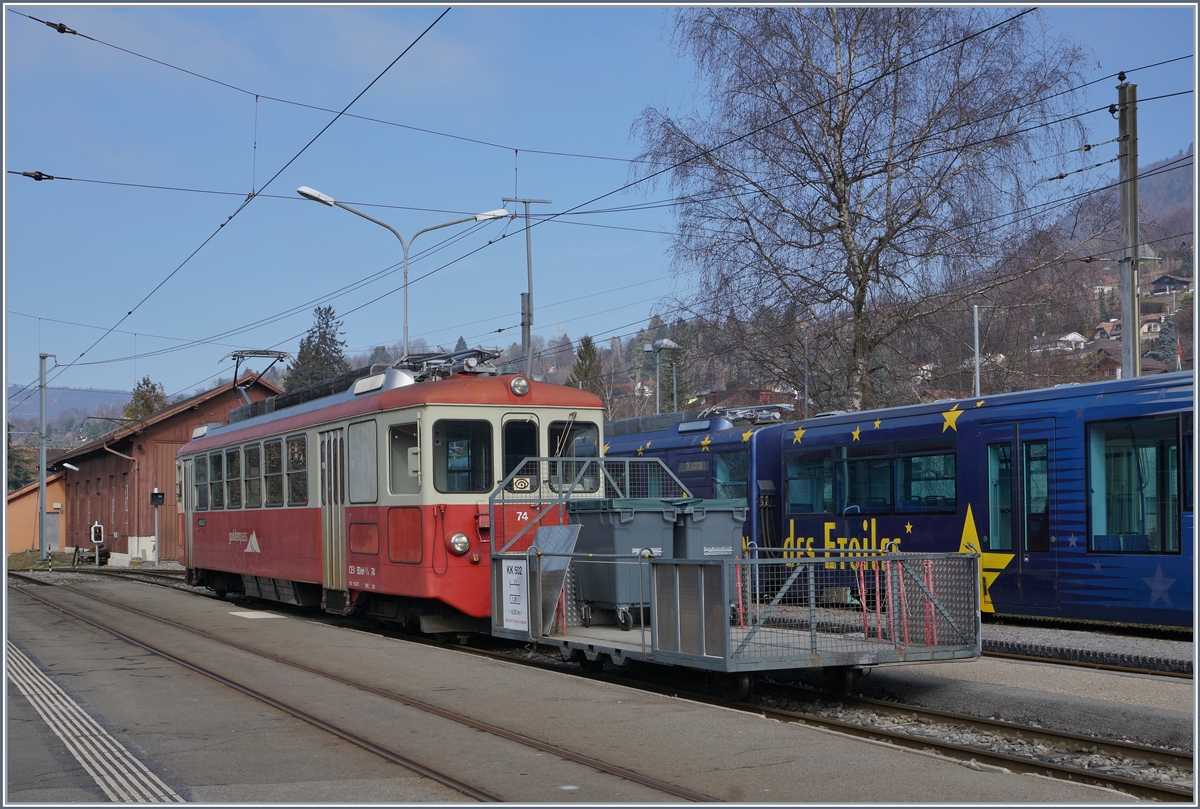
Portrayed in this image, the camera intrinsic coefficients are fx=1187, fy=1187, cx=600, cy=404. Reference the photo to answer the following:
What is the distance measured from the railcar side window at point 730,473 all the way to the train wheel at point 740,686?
1059 centimetres

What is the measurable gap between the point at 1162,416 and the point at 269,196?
16114mm

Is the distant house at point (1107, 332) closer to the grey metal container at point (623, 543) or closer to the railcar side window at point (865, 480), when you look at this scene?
the railcar side window at point (865, 480)

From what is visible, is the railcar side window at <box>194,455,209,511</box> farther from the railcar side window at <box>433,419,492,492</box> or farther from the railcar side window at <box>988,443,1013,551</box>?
the railcar side window at <box>988,443,1013,551</box>

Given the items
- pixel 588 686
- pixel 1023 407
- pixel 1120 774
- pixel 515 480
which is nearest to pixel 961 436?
pixel 1023 407

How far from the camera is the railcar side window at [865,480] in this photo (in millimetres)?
17281

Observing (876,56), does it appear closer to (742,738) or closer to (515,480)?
(515,480)

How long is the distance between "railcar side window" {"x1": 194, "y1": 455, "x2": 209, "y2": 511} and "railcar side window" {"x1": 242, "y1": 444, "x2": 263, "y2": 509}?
112 inches

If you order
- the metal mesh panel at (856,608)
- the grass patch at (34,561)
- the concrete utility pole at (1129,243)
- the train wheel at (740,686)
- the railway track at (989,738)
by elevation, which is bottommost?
the grass patch at (34,561)

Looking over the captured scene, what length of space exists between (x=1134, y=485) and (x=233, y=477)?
14017 mm

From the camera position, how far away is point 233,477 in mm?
20172

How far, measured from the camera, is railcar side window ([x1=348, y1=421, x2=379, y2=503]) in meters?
14.4

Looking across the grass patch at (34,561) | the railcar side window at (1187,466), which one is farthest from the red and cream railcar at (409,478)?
the grass patch at (34,561)

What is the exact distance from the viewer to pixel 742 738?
26.4ft

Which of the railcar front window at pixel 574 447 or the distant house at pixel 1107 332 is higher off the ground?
the distant house at pixel 1107 332
